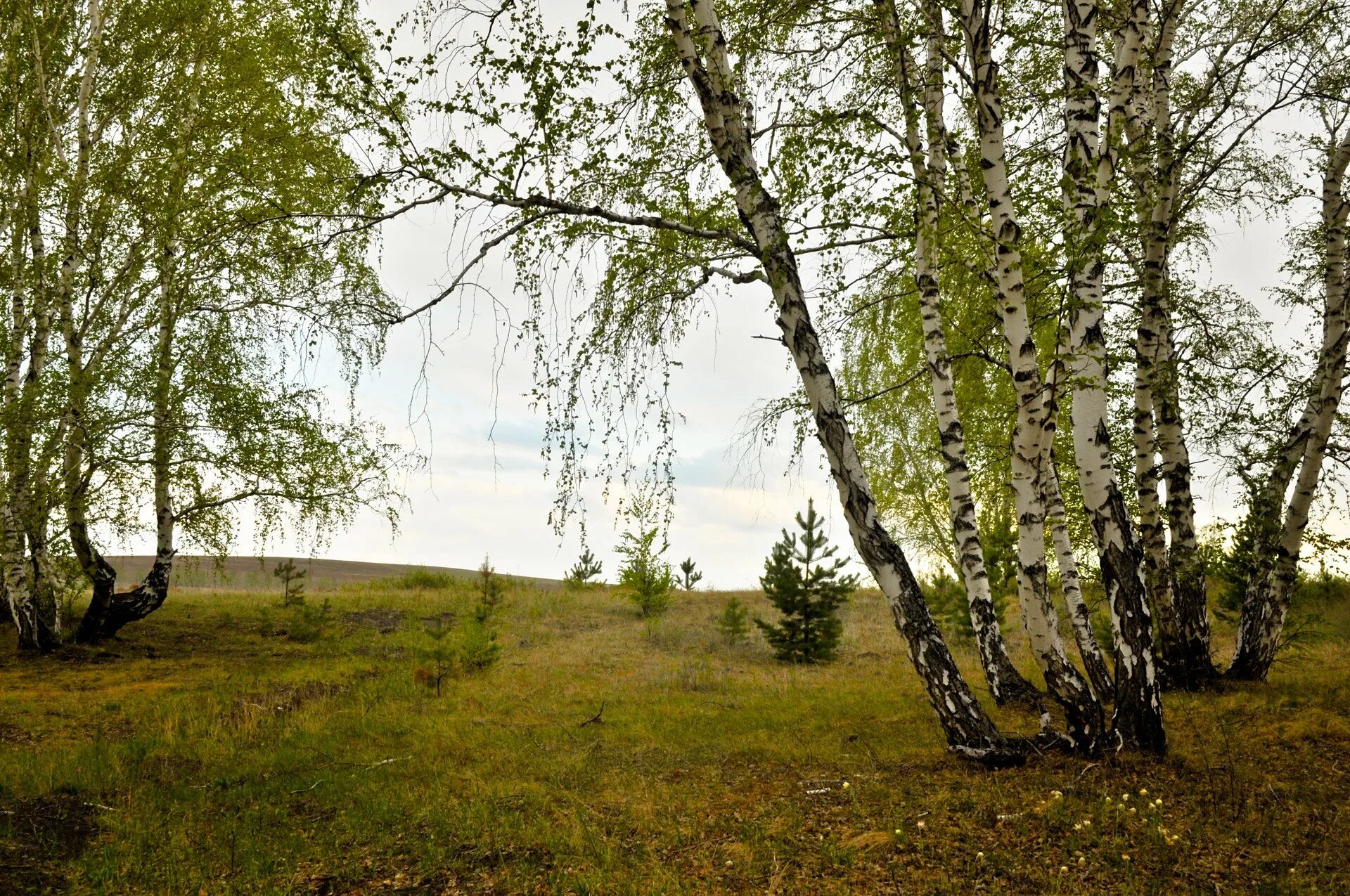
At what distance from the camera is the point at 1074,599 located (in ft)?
22.4

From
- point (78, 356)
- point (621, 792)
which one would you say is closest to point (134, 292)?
point (78, 356)

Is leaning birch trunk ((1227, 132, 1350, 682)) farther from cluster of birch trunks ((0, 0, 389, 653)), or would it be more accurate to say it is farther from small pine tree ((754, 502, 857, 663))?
cluster of birch trunks ((0, 0, 389, 653))

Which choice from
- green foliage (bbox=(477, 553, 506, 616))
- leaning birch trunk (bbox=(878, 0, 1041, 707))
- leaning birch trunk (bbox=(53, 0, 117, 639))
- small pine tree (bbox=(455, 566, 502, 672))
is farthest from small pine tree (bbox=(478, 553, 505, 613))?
leaning birch trunk (bbox=(878, 0, 1041, 707))

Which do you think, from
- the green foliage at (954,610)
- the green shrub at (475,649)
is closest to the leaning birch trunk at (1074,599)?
the green foliage at (954,610)

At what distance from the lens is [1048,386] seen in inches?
228

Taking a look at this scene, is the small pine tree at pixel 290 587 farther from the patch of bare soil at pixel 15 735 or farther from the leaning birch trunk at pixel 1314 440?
the leaning birch trunk at pixel 1314 440

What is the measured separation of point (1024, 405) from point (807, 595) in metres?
9.51

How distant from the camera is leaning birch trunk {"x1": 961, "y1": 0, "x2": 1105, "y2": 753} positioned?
19.4 ft

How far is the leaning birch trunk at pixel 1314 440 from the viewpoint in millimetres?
8094

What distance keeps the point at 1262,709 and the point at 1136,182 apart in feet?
17.7

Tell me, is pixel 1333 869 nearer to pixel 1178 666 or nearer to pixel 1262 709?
pixel 1262 709

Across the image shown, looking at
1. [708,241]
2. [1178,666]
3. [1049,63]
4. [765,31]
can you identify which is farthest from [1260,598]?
[765,31]

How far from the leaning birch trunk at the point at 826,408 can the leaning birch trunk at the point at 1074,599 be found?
3.57ft

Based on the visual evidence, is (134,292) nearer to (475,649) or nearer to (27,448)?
(27,448)
